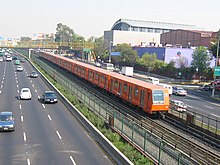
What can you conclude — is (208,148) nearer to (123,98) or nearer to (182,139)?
(182,139)

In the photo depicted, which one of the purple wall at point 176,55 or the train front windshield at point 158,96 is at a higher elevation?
the purple wall at point 176,55

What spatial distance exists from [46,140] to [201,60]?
58281mm

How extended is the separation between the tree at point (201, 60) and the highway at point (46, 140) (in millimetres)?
46712

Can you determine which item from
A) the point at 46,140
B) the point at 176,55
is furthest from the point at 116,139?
the point at 176,55

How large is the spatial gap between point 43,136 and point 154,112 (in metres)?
10.7

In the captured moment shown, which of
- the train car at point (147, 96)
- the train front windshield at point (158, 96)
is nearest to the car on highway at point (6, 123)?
the train car at point (147, 96)

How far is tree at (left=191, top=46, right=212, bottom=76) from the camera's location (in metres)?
73.4

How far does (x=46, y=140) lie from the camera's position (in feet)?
74.4

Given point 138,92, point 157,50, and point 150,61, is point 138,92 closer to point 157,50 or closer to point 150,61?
point 150,61

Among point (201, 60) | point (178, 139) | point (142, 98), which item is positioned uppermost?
point (201, 60)

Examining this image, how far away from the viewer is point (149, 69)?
87.1 m

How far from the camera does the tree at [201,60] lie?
241 ft

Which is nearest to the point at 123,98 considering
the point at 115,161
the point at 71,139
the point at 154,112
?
the point at 154,112

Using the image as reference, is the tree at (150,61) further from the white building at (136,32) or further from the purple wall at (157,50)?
the white building at (136,32)
